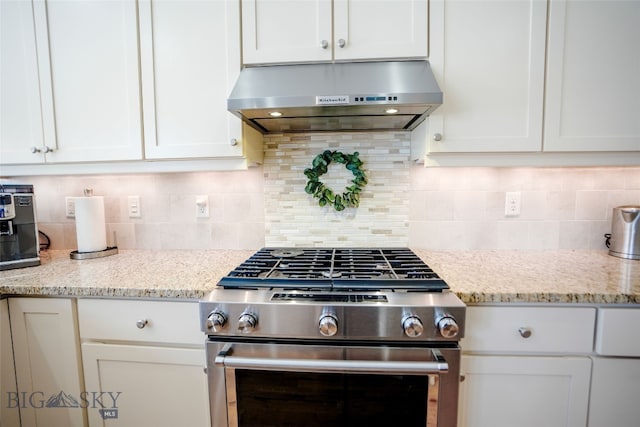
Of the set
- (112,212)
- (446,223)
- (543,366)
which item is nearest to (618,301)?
(543,366)

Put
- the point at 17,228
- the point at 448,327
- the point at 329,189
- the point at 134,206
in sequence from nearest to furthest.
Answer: the point at 448,327 < the point at 17,228 < the point at 329,189 < the point at 134,206

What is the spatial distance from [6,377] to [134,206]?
87 centimetres

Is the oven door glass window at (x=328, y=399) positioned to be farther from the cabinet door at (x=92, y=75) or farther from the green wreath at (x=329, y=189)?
the cabinet door at (x=92, y=75)

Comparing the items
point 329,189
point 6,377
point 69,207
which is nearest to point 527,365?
point 329,189

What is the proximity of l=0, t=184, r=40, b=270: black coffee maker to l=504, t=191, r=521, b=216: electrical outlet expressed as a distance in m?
2.26

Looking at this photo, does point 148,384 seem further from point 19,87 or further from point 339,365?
point 19,87

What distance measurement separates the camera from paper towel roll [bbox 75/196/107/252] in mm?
1437

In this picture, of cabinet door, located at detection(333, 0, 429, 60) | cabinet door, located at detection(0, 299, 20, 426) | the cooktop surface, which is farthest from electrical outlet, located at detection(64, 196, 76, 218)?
cabinet door, located at detection(333, 0, 429, 60)

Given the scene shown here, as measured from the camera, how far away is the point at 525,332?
0.95m

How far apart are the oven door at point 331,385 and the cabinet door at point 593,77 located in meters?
1.02

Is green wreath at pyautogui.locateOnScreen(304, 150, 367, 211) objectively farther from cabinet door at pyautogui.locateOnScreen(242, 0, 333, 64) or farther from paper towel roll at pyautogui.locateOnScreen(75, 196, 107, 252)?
paper towel roll at pyautogui.locateOnScreen(75, 196, 107, 252)

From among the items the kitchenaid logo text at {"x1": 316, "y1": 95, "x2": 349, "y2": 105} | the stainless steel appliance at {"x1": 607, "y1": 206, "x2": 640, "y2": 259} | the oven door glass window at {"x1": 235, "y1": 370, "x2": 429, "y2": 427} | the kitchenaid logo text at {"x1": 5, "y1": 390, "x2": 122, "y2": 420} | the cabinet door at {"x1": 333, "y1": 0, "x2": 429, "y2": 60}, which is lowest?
the kitchenaid logo text at {"x1": 5, "y1": 390, "x2": 122, "y2": 420}

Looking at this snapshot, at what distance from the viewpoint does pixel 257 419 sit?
993mm

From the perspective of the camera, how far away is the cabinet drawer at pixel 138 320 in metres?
1.04
